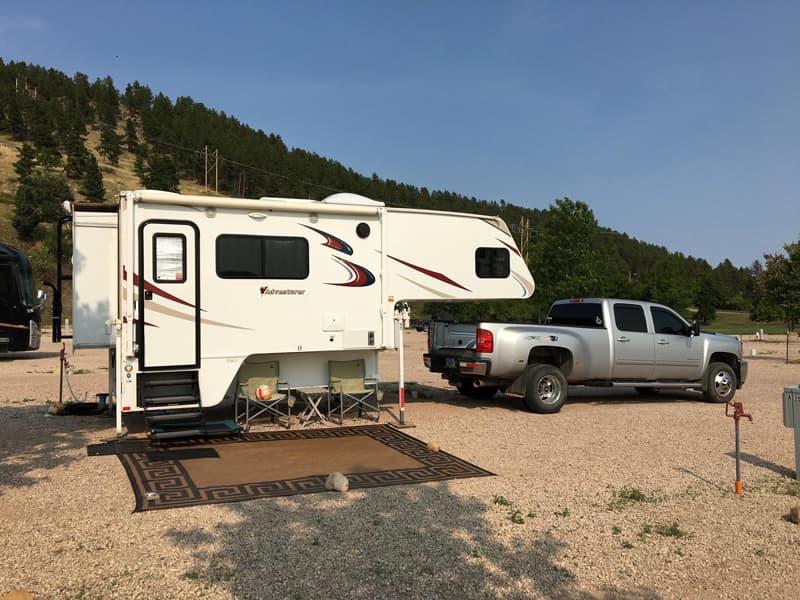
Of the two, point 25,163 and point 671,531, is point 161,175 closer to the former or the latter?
point 25,163

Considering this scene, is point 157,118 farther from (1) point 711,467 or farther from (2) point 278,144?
(1) point 711,467

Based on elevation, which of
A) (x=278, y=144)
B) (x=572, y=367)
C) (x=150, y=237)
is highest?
(x=278, y=144)

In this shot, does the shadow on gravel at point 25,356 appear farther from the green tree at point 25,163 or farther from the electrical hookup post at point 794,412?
the green tree at point 25,163

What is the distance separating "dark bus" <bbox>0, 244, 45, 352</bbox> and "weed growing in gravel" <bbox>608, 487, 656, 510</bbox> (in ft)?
55.2

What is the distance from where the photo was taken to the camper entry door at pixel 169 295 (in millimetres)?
8250

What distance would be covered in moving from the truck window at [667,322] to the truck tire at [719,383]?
3.17 ft

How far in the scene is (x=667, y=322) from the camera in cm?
1199

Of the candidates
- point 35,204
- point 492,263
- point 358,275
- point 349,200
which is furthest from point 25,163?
point 492,263

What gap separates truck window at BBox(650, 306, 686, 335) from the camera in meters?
11.9

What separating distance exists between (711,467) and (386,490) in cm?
360

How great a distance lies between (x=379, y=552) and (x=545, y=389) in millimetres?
6691

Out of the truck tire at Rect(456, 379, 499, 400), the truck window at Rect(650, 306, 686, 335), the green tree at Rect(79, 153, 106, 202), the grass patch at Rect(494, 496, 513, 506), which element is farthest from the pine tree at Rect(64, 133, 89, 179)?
the grass patch at Rect(494, 496, 513, 506)

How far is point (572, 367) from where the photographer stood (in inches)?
429

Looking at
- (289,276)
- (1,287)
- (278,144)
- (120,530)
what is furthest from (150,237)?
(278,144)
